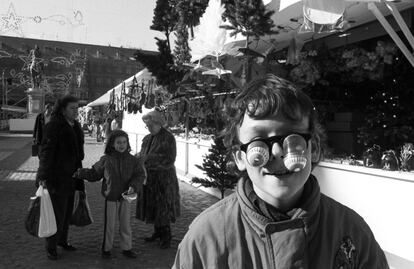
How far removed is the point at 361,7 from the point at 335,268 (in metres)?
4.48

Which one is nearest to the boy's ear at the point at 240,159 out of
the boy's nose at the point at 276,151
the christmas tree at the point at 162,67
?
the boy's nose at the point at 276,151

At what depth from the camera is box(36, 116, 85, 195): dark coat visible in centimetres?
477

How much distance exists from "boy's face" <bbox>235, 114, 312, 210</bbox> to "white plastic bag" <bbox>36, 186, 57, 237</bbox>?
12.6 feet

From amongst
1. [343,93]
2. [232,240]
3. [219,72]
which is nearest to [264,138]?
[232,240]

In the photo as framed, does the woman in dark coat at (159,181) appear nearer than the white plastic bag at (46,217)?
No

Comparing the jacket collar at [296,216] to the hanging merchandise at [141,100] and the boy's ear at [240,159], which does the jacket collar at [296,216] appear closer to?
the boy's ear at [240,159]

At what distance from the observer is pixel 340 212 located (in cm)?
135

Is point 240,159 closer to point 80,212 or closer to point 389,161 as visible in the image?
point 389,161

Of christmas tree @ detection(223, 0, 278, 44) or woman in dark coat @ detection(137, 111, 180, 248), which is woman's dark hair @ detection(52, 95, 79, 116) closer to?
woman in dark coat @ detection(137, 111, 180, 248)

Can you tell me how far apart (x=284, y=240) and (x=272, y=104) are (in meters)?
Result: 0.37

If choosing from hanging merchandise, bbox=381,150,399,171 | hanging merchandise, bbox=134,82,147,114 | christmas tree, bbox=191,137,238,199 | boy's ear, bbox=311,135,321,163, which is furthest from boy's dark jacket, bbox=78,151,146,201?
hanging merchandise, bbox=134,82,147,114

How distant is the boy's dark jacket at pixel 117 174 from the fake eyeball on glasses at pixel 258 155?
3624 millimetres

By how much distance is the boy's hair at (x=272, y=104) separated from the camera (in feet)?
4.18

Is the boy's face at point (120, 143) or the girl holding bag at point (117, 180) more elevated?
the boy's face at point (120, 143)
